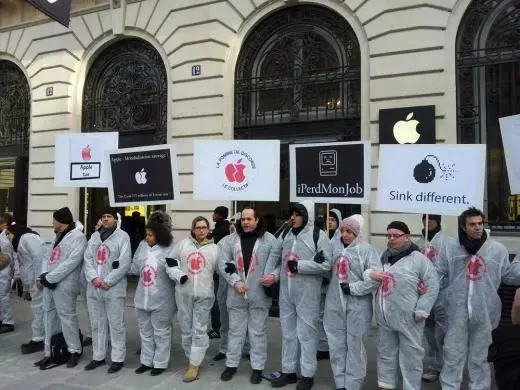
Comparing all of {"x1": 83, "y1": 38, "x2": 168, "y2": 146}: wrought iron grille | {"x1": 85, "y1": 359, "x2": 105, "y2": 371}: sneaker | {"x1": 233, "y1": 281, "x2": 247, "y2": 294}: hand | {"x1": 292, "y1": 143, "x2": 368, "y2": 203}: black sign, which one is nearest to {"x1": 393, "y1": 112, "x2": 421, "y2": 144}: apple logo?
{"x1": 292, "y1": 143, "x2": 368, "y2": 203}: black sign

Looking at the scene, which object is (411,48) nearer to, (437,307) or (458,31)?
(458,31)

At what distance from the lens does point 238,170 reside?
20.4 feet

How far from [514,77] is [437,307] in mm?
4686

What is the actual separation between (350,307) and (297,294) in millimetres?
612

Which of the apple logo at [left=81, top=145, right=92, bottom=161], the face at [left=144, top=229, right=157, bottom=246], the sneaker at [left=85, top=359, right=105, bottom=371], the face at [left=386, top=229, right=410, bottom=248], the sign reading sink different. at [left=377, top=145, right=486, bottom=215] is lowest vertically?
the sneaker at [left=85, top=359, right=105, bottom=371]

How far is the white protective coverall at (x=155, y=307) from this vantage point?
5770 mm

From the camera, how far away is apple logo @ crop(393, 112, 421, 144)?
847 centimetres

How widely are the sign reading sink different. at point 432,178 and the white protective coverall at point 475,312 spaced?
0.58 m

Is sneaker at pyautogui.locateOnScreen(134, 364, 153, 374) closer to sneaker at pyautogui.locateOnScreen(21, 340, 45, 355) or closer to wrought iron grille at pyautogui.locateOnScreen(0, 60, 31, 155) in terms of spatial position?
sneaker at pyautogui.locateOnScreen(21, 340, 45, 355)

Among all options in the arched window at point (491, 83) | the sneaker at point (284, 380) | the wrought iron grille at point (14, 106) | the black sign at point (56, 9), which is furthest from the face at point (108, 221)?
the wrought iron grille at point (14, 106)

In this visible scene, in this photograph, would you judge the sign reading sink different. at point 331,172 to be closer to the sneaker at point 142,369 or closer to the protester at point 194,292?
the protester at point 194,292

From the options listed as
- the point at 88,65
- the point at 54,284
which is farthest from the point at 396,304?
the point at 88,65

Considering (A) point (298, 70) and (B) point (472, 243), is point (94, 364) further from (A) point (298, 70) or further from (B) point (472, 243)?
(A) point (298, 70)

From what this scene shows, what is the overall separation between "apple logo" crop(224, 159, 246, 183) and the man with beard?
1947 millimetres
